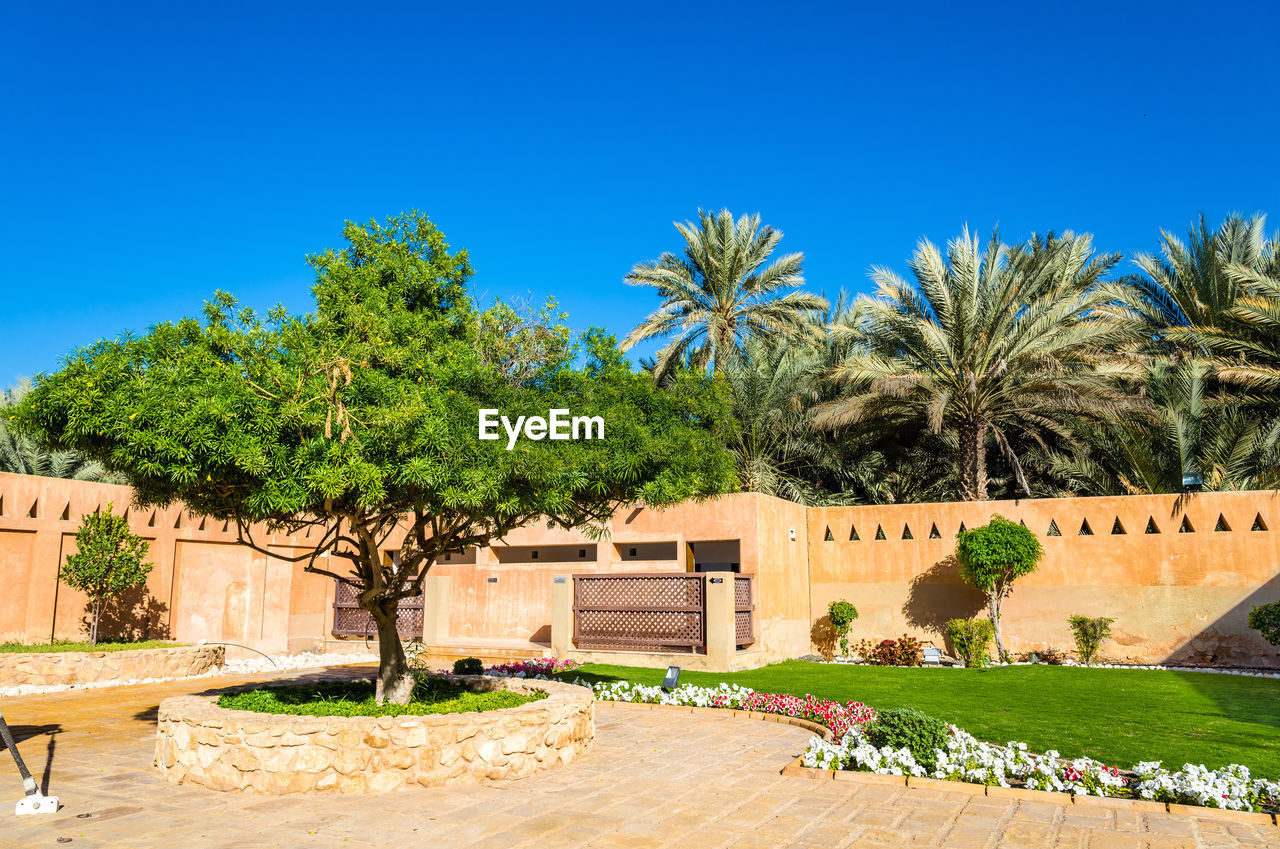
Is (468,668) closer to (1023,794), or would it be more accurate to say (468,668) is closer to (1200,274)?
(1023,794)

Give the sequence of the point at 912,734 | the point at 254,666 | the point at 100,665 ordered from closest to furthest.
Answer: the point at 912,734
the point at 100,665
the point at 254,666

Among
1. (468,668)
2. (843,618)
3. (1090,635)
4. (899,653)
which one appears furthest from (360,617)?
(1090,635)

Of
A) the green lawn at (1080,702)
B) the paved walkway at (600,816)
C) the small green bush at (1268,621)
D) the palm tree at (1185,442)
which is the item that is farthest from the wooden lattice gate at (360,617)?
the small green bush at (1268,621)

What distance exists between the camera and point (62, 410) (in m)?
7.47

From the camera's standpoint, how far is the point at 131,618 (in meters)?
17.7

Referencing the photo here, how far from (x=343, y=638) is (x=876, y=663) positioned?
12872 millimetres

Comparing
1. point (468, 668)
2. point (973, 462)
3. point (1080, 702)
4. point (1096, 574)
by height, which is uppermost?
point (973, 462)

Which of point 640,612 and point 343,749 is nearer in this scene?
point 343,749

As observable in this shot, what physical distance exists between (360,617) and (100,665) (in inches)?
253

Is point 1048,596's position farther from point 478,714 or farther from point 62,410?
point 62,410

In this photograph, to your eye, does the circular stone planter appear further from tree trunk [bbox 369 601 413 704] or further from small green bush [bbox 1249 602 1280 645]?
small green bush [bbox 1249 602 1280 645]

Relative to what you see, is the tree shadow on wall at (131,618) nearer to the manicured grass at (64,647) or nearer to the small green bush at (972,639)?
the manicured grass at (64,647)

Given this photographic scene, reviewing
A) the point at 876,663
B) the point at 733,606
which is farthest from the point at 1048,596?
the point at 733,606

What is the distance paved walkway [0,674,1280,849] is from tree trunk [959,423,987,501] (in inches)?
509
